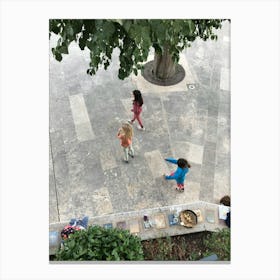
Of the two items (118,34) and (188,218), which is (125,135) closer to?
(188,218)

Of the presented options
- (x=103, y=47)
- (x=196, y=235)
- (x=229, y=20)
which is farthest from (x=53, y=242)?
(x=229, y=20)

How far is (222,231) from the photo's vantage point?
4.43 m

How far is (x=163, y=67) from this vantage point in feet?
22.9

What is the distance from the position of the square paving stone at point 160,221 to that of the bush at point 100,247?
2.59ft

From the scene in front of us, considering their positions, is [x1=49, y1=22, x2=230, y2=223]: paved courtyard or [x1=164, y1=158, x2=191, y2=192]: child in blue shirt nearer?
[x1=164, y1=158, x2=191, y2=192]: child in blue shirt

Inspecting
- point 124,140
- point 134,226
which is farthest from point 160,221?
point 124,140

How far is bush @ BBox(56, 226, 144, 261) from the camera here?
3.89 meters

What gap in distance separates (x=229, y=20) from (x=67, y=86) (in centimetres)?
372

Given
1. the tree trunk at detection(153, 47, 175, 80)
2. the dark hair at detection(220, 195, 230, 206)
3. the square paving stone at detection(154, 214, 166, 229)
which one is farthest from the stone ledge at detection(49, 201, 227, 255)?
Answer: the tree trunk at detection(153, 47, 175, 80)

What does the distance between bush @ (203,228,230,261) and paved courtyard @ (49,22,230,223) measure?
0.90m

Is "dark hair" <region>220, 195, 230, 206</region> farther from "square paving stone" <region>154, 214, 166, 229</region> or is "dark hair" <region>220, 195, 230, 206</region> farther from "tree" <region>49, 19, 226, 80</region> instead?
"tree" <region>49, 19, 226, 80</region>

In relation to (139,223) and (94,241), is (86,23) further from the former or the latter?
(139,223)

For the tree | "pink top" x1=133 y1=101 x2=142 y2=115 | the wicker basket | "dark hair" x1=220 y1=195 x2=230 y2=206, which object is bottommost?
the wicker basket

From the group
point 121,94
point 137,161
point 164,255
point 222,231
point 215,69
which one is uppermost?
point 215,69
